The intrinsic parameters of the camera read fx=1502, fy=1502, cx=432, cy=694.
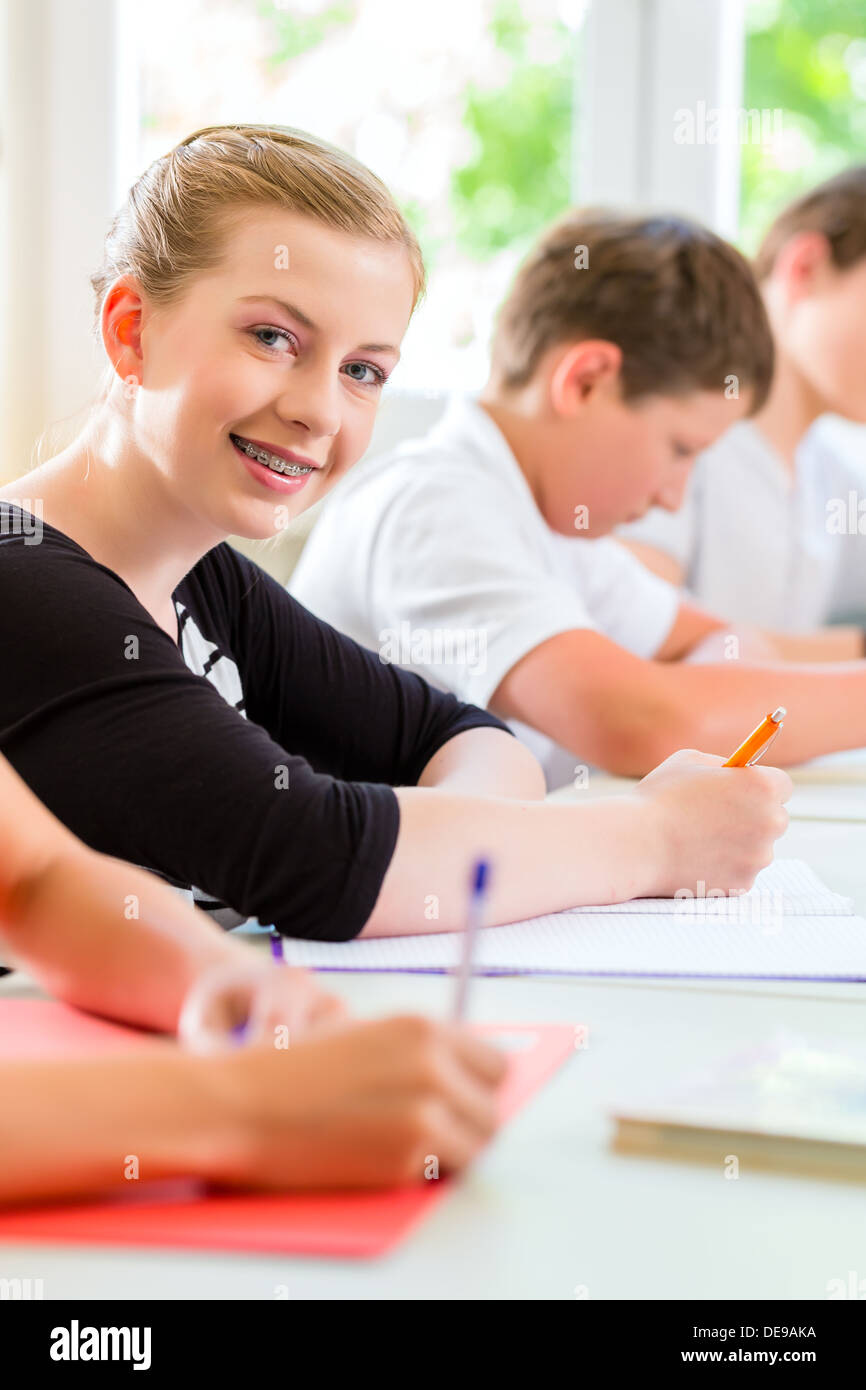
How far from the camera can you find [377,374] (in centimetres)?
96

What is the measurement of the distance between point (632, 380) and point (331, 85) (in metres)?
1.36

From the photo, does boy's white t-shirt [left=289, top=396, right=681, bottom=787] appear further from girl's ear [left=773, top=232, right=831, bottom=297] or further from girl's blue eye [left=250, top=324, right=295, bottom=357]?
girl's ear [left=773, top=232, right=831, bottom=297]

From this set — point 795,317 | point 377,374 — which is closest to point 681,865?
point 377,374

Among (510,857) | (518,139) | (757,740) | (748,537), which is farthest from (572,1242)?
(518,139)

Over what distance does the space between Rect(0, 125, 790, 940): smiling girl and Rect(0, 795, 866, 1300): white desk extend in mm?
241

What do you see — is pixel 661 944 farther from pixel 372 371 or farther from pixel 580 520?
pixel 580 520

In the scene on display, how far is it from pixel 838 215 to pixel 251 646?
144cm

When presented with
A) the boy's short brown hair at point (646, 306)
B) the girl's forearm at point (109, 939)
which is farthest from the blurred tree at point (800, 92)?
the girl's forearm at point (109, 939)

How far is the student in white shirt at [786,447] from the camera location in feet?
7.18

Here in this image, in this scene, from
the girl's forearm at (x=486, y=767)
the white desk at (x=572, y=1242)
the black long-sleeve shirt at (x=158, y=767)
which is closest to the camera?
the white desk at (x=572, y=1242)

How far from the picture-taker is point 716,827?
867 mm

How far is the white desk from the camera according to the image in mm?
390

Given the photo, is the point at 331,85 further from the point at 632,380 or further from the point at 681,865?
the point at 681,865

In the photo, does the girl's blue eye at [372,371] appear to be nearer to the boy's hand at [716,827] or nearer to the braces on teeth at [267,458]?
the braces on teeth at [267,458]
